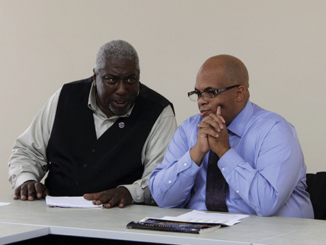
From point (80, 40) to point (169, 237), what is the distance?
3269mm

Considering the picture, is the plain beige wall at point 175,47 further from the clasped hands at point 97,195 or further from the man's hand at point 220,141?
the clasped hands at point 97,195

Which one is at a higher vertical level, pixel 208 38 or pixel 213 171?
pixel 208 38

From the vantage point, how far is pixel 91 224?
5.38 ft

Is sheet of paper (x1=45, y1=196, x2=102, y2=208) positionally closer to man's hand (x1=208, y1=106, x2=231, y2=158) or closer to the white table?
the white table

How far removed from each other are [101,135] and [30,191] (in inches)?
21.9

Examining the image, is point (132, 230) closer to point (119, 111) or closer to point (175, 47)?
point (119, 111)

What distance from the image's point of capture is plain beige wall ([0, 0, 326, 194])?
326 cm

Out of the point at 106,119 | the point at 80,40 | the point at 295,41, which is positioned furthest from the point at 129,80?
the point at 80,40

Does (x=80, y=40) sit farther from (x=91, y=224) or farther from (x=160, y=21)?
(x=91, y=224)

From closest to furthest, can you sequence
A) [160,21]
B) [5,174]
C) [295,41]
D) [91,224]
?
[91,224] < [295,41] < [160,21] < [5,174]

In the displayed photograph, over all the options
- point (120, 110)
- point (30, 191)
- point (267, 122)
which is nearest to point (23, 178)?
point (30, 191)

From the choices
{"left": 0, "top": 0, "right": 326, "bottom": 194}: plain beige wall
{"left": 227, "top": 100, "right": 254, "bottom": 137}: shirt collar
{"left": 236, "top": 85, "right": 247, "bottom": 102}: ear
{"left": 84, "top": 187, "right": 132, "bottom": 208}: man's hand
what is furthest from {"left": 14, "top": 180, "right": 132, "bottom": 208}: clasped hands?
{"left": 0, "top": 0, "right": 326, "bottom": 194}: plain beige wall

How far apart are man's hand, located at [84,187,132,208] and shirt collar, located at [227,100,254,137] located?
632mm

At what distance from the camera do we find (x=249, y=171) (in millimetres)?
1897
